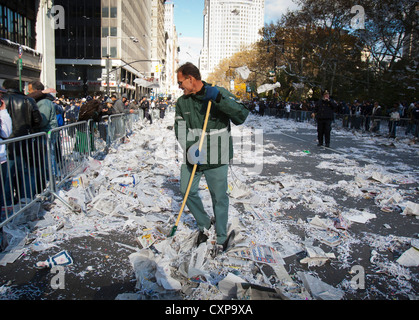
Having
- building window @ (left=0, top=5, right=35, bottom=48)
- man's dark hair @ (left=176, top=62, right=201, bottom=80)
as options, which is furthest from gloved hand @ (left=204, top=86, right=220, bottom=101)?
building window @ (left=0, top=5, right=35, bottom=48)

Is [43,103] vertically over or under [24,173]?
over

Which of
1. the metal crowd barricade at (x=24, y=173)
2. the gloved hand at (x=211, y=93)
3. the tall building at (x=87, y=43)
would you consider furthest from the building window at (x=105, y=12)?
the gloved hand at (x=211, y=93)

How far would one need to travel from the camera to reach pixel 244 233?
4160 mm

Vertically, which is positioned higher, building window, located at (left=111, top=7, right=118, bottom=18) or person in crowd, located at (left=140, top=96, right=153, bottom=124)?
building window, located at (left=111, top=7, right=118, bottom=18)

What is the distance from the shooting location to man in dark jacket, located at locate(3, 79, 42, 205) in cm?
449

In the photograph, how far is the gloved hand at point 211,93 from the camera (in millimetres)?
3154

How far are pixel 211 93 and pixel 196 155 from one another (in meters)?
0.66

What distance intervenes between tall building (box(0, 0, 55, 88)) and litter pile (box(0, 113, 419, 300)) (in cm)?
2306

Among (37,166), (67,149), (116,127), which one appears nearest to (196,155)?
(37,166)

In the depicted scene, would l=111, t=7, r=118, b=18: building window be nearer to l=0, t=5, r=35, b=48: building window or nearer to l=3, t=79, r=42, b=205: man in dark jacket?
l=0, t=5, r=35, b=48: building window

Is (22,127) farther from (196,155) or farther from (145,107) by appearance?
(145,107)

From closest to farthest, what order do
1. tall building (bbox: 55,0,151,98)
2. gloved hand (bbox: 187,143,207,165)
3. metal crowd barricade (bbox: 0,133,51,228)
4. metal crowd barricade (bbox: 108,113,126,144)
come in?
gloved hand (bbox: 187,143,207,165) → metal crowd barricade (bbox: 0,133,51,228) → metal crowd barricade (bbox: 108,113,126,144) → tall building (bbox: 55,0,151,98)

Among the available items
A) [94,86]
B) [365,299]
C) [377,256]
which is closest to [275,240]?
[377,256]

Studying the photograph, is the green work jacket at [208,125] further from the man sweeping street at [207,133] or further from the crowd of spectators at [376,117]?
the crowd of spectators at [376,117]
